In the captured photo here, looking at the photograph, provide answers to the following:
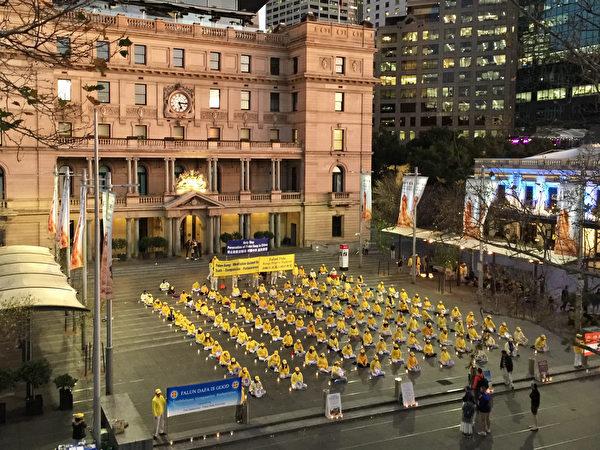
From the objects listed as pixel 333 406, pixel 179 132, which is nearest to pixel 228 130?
pixel 179 132

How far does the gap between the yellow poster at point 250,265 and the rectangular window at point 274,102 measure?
2194 cm

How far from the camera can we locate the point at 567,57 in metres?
9.28

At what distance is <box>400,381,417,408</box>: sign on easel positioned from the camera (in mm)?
21500

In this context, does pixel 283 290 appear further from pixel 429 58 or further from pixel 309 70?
pixel 429 58

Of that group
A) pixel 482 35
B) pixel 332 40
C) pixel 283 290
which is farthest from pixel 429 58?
pixel 283 290

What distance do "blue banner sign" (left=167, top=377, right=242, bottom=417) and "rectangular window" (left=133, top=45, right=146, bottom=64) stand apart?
122 ft

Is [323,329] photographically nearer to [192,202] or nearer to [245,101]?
[192,202]

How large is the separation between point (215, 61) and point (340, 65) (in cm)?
1089

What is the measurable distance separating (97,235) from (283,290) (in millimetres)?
21602

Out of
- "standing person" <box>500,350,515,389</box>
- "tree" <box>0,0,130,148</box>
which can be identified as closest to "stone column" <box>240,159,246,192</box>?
"standing person" <box>500,350,515,389</box>

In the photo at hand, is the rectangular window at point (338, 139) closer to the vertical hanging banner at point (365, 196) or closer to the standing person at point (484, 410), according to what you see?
the vertical hanging banner at point (365, 196)

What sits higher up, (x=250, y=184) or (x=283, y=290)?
(x=250, y=184)

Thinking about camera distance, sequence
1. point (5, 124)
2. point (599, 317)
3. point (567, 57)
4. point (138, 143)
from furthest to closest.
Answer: point (138, 143), point (599, 317), point (567, 57), point (5, 124)

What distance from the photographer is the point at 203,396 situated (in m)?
19.3
